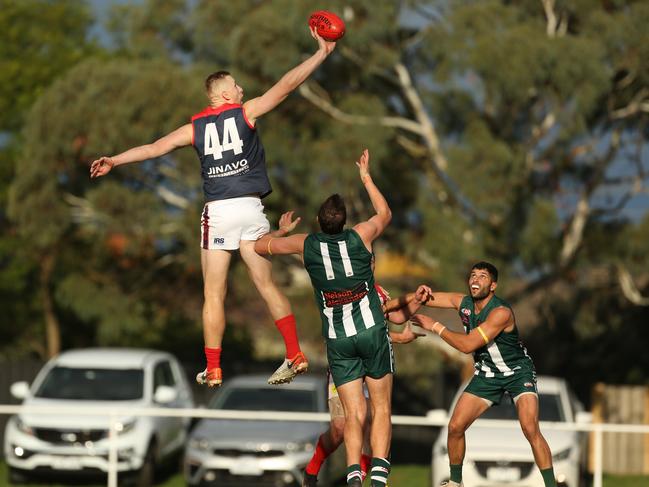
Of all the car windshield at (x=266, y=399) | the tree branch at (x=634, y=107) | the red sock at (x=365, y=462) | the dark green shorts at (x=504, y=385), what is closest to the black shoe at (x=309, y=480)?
the red sock at (x=365, y=462)

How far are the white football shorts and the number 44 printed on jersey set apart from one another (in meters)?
0.36

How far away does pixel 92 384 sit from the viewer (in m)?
18.4

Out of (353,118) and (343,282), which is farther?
(353,118)

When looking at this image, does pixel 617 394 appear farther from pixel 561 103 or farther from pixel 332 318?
pixel 332 318

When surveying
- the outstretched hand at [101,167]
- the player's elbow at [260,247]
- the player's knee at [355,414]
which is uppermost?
the outstretched hand at [101,167]

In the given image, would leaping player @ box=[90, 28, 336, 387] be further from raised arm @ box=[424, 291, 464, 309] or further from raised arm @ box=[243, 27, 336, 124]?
raised arm @ box=[424, 291, 464, 309]

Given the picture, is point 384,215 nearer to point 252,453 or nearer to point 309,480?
point 309,480

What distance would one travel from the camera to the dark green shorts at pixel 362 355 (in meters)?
9.32

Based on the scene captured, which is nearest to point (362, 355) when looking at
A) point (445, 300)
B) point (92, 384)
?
point (445, 300)

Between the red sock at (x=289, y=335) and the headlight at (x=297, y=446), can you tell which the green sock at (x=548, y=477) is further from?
the headlight at (x=297, y=446)

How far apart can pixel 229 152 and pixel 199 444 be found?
8.33 metres

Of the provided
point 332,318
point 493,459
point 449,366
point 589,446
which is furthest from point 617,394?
point 332,318

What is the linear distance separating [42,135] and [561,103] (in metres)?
10.8

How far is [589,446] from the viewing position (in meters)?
22.3
